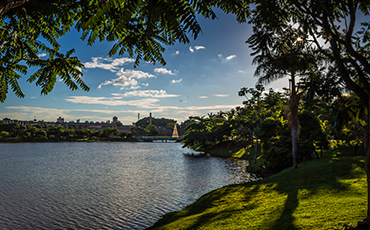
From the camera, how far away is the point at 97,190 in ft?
96.5

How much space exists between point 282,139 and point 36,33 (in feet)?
110

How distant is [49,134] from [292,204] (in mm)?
172162

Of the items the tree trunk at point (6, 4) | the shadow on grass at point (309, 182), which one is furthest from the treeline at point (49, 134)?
the tree trunk at point (6, 4)

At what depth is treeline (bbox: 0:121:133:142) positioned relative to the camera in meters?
142

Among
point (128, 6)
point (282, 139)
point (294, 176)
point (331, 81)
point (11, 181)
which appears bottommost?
point (11, 181)

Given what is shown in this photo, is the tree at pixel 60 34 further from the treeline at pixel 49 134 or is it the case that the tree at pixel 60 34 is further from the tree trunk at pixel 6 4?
the treeline at pixel 49 134

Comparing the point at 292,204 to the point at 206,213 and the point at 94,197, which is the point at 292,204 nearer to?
the point at 206,213

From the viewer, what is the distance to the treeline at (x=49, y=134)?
14150 centimetres

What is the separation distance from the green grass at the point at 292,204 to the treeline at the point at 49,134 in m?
156

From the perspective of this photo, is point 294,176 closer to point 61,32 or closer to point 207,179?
point 207,179

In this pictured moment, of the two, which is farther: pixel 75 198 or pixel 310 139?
pixel 310 139

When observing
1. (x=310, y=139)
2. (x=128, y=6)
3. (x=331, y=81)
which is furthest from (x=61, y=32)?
(x=310, y=139)

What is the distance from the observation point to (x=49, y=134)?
513 ft

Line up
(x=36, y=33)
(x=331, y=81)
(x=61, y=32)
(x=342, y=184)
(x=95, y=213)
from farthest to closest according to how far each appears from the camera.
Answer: (x=95, y=213)
(x=342, y=184)
(x=331, y=81)
(x=61, y=32)
(x=36, y=33)
